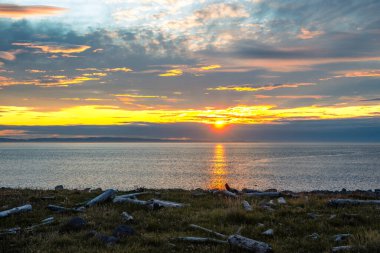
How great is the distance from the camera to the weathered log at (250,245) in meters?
10.8

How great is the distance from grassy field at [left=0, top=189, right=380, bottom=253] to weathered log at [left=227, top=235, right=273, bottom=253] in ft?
1.10

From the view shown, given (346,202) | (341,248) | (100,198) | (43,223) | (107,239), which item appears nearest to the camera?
(341,248)

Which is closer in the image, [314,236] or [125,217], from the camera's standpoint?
[314,236]

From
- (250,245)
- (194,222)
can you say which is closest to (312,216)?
(194,222)

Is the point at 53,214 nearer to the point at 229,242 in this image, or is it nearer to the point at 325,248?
the point at 229,242

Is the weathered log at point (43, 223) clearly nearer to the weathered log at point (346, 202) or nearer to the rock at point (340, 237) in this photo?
the rock at point (340, 237)

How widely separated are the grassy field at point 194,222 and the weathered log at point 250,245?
1.10 feet

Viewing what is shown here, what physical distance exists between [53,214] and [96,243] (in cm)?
653

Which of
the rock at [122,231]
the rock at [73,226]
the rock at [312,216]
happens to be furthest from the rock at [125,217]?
the rock at [312,216]

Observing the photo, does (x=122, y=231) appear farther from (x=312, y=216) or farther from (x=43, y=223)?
(x=312, y=216)

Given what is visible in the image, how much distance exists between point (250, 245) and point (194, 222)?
4.82 meters

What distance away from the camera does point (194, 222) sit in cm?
1553

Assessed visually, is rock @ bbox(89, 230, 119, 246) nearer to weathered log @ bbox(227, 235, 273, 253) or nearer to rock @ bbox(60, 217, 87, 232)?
rock @ bbox(60, 217, 87, 232)

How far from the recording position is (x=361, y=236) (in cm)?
1230
